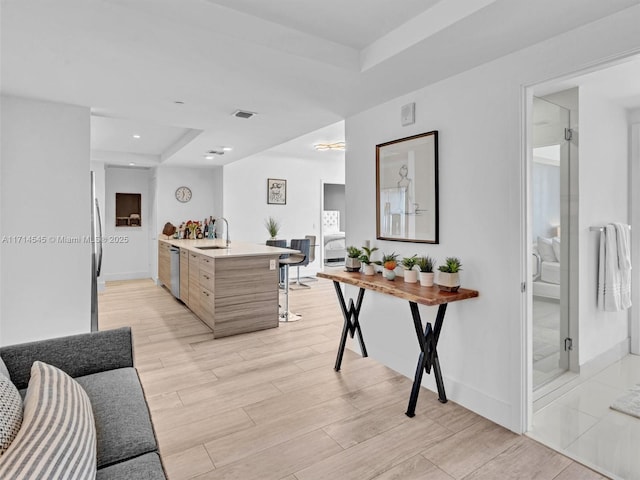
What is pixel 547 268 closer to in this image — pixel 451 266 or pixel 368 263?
pixel 451 266

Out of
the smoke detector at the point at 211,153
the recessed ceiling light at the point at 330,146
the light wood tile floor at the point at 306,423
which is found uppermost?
the recessed ceiling light at the point at 330,146

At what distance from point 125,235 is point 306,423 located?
21.8ft

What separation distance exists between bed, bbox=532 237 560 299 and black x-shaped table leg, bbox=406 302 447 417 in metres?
0.83

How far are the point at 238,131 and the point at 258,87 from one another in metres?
1.49

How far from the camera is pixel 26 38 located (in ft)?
6.39

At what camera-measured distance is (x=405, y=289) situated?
8.04ft

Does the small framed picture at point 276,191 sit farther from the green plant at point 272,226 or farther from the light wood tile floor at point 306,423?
the light wood tile floor at point 306,423

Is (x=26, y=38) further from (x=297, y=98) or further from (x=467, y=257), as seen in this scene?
(x=467, y=257)

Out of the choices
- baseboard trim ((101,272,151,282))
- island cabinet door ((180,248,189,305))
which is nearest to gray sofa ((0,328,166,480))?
island cabinet door ((180,248,189,305))

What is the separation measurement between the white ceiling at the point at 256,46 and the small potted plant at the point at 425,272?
50.0 inches

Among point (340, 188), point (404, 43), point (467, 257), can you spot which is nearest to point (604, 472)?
point (467, 257)

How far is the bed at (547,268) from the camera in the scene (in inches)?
106

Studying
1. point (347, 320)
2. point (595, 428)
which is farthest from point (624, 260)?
point (347, 320)

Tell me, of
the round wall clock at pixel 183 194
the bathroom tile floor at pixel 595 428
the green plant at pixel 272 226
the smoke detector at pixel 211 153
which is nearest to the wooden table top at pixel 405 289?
the bathroom tile floor at pixel 595 428
